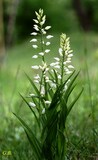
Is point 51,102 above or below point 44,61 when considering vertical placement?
below

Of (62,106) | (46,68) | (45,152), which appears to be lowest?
(45,152)

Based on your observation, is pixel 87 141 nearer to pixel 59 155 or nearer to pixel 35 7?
pixel 59 155

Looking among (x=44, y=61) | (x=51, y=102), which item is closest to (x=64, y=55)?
(x=44, y=61)

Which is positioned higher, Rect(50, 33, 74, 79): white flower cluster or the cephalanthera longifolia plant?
Rect(50, 33, 74, 79): white flower cluster

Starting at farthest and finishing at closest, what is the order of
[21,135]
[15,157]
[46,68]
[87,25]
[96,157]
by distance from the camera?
1. [87,25]
2. [21,135]
3. [15,157]
4. [96,157]
5. [46,68]

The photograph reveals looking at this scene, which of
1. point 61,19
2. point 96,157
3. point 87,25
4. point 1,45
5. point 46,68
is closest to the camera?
point 46,68

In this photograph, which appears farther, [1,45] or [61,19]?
[61,19]

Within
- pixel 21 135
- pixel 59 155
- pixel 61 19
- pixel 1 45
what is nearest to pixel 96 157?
pixel 59 155

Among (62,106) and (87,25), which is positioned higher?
(62,106)

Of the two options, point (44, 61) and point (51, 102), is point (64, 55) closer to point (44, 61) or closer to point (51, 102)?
point (44, 61)

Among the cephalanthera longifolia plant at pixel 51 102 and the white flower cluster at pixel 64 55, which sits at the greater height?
the white flower cluster at pixel 64 55

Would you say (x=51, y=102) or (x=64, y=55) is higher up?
(x=64, y=55)
